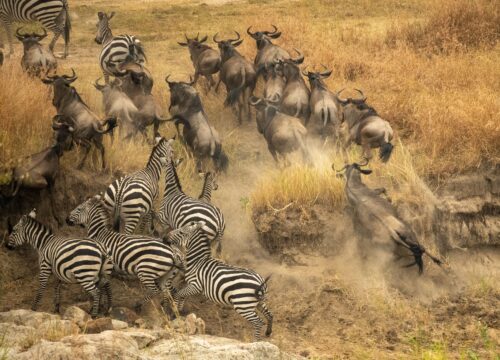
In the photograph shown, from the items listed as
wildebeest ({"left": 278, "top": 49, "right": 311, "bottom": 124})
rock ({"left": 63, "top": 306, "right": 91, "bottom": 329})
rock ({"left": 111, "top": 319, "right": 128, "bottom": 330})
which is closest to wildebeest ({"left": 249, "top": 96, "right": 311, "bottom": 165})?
wildebeest ({"left": 278, "top": 49, "right": 311, "bottom": 124})

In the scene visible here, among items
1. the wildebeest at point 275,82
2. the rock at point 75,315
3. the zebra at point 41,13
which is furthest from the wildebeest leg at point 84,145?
the zebra at point 41,13

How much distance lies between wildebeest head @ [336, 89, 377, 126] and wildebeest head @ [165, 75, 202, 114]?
197cm

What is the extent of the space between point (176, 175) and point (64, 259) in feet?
6.33

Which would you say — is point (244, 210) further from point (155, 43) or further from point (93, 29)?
point (93, 29)

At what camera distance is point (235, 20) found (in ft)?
62.9

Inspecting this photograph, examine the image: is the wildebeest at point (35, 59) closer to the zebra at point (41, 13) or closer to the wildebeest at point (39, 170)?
the zebra at point (41, 13)

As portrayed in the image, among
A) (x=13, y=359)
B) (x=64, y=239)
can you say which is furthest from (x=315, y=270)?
(x=13, y=359)

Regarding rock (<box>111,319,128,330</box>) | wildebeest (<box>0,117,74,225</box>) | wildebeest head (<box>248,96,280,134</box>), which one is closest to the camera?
rock (<box>111,319,128,330</box>)

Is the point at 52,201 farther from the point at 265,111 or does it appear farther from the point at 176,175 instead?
the point at 265,111

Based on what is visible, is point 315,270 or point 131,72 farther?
point 131,72

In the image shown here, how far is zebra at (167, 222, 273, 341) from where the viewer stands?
8.30m

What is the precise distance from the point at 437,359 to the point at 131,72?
22.7ft

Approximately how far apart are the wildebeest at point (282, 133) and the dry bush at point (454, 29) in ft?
15.2

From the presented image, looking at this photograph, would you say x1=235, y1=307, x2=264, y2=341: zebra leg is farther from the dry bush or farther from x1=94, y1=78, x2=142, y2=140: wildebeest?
the dry bush
